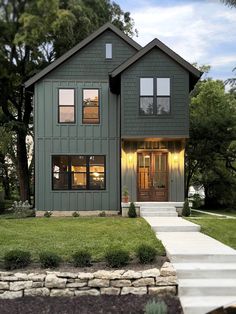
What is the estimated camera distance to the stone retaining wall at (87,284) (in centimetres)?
662

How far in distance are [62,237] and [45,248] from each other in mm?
1377

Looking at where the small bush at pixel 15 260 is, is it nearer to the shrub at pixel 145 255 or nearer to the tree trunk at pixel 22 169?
the shrub at pixel 145 255

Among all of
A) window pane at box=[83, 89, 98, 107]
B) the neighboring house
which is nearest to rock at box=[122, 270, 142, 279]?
the neighboring house

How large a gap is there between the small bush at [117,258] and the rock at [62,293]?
844mm

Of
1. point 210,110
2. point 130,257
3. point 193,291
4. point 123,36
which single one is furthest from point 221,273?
point 210,110

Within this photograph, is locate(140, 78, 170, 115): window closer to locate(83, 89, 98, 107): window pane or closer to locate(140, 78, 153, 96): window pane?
locate(140, 78, 153, 96): window pane

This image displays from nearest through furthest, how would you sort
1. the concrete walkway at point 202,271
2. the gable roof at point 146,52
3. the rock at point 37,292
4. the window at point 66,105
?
the concrete walkway at point 202,271 < the rock at point 37,292 < the gable roof at point 146,52 < the window at point 66,105

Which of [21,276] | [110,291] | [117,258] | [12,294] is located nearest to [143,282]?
[110,291]

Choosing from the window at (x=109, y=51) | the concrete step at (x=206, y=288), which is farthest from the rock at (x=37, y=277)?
the window at (x=109, y=51)

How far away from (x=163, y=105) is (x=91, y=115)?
3027mm

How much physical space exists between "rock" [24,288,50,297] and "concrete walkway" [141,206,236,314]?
211 centimetres

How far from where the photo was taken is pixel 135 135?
1564 centimetres

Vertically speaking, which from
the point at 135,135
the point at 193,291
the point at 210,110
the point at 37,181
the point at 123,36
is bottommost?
the point at 193,291

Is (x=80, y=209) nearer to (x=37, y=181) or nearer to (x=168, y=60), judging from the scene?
(x=37, y=181)
